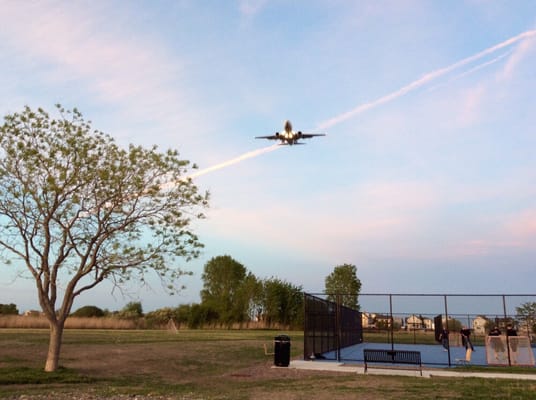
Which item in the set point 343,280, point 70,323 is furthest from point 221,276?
point 70,323

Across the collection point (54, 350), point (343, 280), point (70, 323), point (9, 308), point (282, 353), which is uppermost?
point (343, 280)

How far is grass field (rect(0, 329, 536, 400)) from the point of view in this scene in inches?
486

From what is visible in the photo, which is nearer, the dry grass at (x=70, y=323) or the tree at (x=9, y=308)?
the dry grass at (x=70, y=323)

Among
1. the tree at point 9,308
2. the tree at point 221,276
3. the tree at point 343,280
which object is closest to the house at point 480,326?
the tree at point 343,280

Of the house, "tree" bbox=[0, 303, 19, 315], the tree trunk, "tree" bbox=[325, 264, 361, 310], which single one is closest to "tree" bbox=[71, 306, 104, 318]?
"tree" bbox=[0, 303, 19, 315]

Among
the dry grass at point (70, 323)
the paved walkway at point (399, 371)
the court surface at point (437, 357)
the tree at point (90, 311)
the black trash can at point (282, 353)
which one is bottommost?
the court surface at point (437, 357)

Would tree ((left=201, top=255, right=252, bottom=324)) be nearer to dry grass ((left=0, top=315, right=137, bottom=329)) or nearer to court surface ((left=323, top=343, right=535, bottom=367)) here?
dry grass ((left=0, top=315, right=137, bottom=329))

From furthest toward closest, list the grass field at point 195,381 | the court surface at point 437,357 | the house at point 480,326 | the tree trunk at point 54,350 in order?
the house at point 480,326 → the court surface at point 437,357 → the tree trunk at point 54,350 → the grass field at point 195,381

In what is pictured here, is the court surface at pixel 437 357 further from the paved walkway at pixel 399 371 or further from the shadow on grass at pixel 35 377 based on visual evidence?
the shadow on grass at pixel 35 377

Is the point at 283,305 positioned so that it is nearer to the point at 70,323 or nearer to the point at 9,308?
the point at 70,323

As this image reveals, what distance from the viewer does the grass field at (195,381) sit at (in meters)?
12.3

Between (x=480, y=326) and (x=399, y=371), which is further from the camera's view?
(x=480, y=326)

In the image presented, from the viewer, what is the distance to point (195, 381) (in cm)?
1599

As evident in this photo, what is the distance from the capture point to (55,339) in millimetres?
16438
